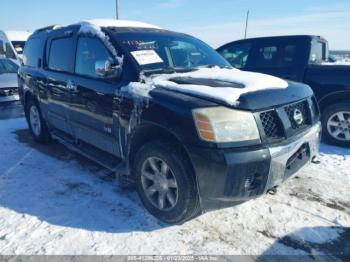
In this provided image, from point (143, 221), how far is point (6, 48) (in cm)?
1666

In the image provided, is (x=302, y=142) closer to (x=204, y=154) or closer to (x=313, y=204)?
(x=313, y=204)

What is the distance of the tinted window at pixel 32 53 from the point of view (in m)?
5.43

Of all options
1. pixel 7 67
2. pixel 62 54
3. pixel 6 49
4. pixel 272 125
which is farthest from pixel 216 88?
pixel 6 49

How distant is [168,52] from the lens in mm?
3855

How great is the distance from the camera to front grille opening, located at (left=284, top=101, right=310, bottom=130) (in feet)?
10.0

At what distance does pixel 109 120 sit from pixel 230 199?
158 cm

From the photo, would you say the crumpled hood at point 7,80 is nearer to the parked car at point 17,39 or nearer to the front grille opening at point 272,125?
the parked car at point 17,39

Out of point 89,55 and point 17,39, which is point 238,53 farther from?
point 17,39

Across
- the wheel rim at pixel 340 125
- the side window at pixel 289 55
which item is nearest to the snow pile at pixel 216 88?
the wheel rim at pixel 340 125

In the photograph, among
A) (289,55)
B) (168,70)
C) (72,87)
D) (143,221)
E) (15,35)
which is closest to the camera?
(143,221)

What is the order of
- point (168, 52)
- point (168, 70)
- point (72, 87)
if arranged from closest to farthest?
point (168, 70) < point (168, 52) < point (72, 87)

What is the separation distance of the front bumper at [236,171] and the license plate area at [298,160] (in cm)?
12

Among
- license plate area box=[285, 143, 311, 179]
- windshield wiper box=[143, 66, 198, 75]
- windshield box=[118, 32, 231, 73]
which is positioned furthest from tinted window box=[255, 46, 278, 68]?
license plate area box=[285, 143, 311, 179]

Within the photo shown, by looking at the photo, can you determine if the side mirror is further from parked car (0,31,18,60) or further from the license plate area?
parked car (0,31,18,60)
